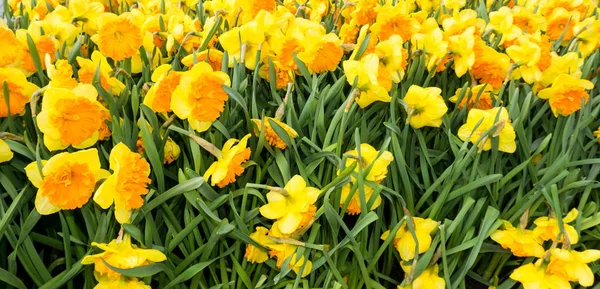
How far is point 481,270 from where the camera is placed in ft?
4.81

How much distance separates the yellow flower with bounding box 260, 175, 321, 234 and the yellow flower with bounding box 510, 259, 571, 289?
58 cm

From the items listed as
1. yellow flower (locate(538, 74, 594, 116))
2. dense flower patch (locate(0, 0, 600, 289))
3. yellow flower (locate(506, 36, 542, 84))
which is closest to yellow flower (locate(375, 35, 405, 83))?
dense flower patch (locate(0, 0, 600, 289))

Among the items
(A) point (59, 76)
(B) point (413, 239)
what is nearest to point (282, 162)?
(B) point (413, 239)

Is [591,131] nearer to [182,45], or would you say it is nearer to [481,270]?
[481,270]

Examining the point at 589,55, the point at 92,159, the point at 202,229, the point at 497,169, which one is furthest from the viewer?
the point at 589,55

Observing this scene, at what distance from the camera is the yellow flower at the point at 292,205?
112 centimetres

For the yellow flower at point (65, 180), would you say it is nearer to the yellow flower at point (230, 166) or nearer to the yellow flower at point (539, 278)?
the yellow flower at point (230, 166)

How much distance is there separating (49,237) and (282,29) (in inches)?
34.4

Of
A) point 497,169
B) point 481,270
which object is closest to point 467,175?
point 497,169

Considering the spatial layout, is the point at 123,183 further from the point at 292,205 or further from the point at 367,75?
the point at 367,75

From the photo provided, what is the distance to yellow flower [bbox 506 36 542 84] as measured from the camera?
1544 mm

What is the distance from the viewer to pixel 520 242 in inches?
50.4

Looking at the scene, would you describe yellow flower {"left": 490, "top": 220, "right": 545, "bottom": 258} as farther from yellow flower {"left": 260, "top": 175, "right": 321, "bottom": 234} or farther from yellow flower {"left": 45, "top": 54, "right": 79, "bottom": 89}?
yellow flower {"left": 45, "top": 54, "right": 79, "bottom": 89}

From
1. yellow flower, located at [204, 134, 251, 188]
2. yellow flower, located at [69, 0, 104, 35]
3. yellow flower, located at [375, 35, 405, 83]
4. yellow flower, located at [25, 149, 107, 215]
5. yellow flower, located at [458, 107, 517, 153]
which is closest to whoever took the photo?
yellow flower, located at [25, 149, 107, 215]
